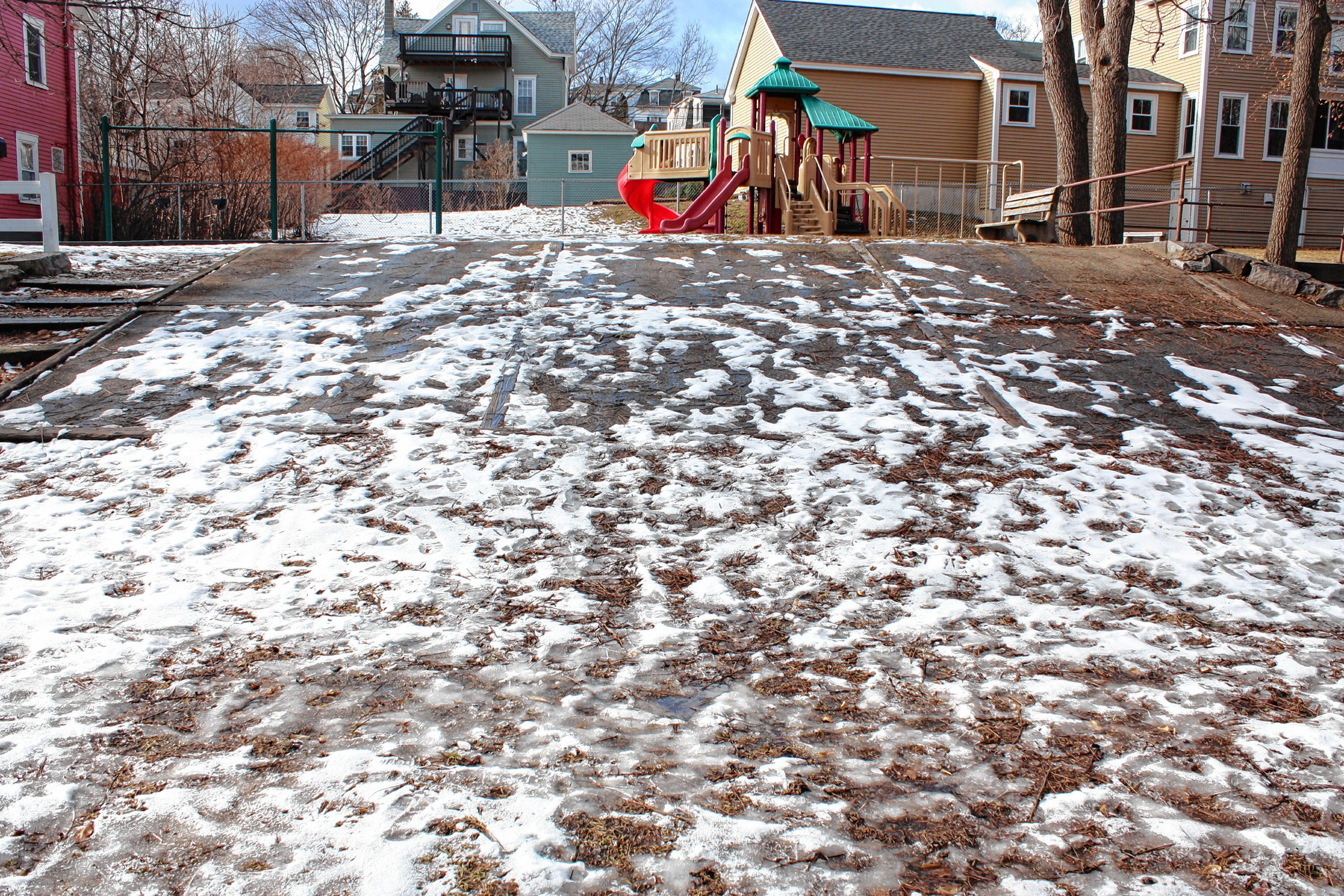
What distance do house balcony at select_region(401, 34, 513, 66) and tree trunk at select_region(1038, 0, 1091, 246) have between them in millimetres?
32900

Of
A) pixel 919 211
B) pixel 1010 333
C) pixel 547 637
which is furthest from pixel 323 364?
pixel 919 211

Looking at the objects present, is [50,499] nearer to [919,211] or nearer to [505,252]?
[505,252]

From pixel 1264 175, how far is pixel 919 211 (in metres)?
10.9

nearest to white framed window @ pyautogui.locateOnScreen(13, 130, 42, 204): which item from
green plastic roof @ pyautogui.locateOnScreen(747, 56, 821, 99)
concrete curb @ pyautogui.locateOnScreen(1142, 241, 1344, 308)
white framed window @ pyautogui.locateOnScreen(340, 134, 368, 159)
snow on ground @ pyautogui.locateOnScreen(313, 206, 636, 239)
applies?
snow on ground @ pyautogui.locateOnScreen(313, 206, 636, 239)

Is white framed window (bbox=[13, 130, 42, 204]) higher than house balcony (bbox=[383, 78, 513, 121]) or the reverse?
→ the reverse

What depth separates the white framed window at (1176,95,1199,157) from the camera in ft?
Answer: 92.1

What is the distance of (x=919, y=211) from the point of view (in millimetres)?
27672

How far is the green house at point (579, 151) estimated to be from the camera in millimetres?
36469

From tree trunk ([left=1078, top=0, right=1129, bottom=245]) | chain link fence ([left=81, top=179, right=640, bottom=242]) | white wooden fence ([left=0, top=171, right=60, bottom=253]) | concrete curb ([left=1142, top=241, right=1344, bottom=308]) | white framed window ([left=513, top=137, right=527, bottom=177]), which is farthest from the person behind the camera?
white framed window ([left=513, top=137, right=527, bottom=177])

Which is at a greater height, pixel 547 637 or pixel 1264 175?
pixel 1264 175

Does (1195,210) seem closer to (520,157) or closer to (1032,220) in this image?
(1032,220)

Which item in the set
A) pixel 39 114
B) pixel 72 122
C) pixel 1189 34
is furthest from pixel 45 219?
pixel 1189 34

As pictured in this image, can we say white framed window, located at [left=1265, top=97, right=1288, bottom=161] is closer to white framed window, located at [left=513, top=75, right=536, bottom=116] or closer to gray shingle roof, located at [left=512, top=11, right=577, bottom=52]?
white framed window, located at [left=513, top=75, right=536, bottom=116]

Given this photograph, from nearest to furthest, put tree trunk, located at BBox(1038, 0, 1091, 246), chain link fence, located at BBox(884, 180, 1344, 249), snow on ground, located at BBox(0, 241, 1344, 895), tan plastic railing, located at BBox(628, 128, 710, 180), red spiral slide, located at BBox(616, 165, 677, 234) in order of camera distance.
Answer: snow on ground, located at BBox(0, 241, 1344, 895) < tree trunk, located at BBox(1038, 0, 1091, 246) < tan plastic railing, located at BBox(628, 128, 710, 180) < red spiral slide, located at BBox(616, 165, 677, 234) < chain link fence, located at BBox(884, 180, 1344, 249)
